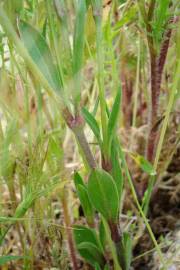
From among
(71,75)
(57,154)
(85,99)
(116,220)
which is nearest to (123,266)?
(116,220)

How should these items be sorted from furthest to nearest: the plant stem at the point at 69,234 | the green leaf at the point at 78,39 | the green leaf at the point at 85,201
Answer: the plant stem at the point at 69,234, the green leaf at the point at 85,201, the green leaf at the point at 78,39

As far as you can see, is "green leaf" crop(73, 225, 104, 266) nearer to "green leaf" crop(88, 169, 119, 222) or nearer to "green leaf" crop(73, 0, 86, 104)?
"green leaf" crop(88, 169, 119, 222)

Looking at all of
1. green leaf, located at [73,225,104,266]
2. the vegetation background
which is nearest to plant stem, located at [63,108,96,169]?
the vegetation background

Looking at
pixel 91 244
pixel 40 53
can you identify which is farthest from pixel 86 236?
pixel 40 53

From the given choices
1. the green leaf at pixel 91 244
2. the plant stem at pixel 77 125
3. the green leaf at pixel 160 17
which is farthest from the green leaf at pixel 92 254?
the green leaf at pixel 160 17

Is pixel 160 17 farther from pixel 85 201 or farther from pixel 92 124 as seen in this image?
pixel 85 201

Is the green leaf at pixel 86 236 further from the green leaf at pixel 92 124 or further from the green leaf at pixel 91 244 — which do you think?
the green leaf at pixel 92 124
